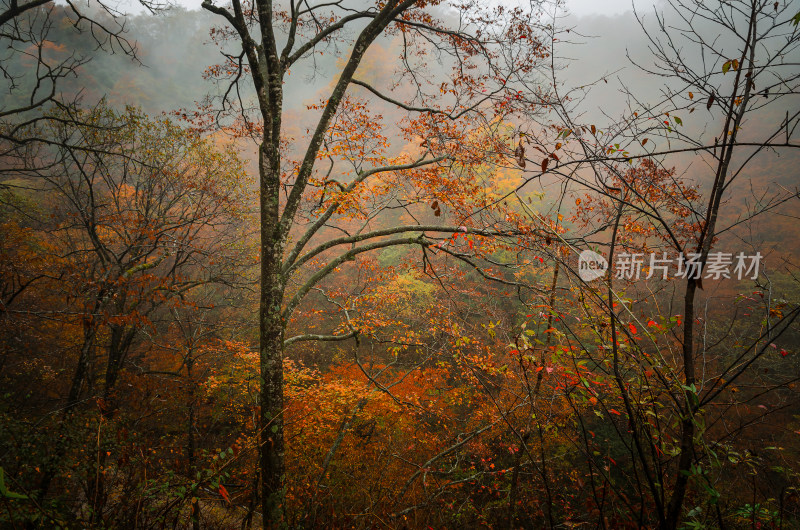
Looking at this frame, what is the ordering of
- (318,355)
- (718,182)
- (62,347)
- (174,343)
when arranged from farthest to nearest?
(318,355) → (174,343) → (62,347) → (718,182)

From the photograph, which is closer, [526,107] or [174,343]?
[526,107]

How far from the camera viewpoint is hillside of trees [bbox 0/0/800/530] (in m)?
2.19

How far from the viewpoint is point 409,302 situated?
614 inches

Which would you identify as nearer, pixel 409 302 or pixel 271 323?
pixel 271 323

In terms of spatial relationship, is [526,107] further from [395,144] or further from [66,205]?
[395,144]

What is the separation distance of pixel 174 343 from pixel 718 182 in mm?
16040

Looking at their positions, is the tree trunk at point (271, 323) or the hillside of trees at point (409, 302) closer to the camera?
the hillside of trees at point (409, 302)

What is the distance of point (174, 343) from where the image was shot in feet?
44.6

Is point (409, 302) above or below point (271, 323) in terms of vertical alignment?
below

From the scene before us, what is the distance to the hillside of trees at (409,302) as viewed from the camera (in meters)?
2.19

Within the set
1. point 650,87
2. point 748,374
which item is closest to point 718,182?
point 748,374

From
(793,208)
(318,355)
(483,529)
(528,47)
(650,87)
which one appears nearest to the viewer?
(528,47)

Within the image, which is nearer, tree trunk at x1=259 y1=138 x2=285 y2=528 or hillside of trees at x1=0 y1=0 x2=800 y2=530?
hillside of trees at x1=0 y1=0 x2=800 y2=530

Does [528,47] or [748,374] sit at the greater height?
[528,47]
